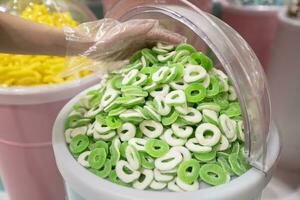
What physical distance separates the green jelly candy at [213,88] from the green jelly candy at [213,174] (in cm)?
9

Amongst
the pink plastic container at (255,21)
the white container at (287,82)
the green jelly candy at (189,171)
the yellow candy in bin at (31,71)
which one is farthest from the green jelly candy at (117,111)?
the pink plastic container at (255,21)

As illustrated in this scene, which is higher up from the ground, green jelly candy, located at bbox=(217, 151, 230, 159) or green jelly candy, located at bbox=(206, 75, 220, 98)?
green jelly candy, located at bbox=(206, 75, 220, 98)

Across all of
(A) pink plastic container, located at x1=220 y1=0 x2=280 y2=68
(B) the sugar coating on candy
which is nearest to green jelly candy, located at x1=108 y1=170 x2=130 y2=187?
(B) the sugar coating on candy

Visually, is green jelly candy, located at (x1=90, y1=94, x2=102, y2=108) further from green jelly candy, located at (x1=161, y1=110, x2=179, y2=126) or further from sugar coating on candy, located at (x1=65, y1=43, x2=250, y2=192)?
green jelly candy, located at (x1=161, y1=110, x2=179, y2=126)

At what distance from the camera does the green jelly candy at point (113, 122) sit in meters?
0.48

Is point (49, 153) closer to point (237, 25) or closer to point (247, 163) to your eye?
point (247, 163)

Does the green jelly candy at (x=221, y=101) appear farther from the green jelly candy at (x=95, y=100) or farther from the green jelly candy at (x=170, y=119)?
the green jelly candy at (x=95, y=100)

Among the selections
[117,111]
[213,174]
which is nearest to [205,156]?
[213,174]

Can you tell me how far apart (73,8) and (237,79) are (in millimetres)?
560

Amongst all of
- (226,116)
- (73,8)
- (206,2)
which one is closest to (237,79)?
(226,116)

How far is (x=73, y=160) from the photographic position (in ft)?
1.57

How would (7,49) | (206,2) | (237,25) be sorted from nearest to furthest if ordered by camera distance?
(7,49)
(206,2)
(237,25)

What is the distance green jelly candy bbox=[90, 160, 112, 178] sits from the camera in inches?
17.8

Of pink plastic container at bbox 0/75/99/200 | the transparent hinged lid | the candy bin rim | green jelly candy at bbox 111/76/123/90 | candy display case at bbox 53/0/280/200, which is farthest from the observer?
the candy bin rim
